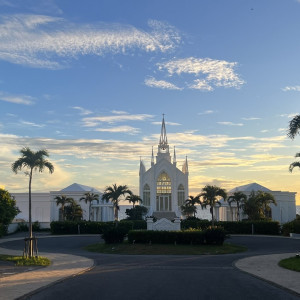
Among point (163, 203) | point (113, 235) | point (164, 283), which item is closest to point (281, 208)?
point (163, 203)

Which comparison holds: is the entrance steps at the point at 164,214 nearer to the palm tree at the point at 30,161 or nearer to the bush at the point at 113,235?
the bush at the point at 113,235

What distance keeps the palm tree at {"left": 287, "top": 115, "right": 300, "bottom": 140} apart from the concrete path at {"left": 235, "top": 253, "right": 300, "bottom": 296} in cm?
894

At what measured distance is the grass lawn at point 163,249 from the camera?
32406mm

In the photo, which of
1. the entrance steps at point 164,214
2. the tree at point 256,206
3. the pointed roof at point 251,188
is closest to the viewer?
the tree at point 256,206

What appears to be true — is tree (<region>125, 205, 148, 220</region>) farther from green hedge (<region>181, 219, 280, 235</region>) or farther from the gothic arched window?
green hedge (<region>181, 219, 280, 235</region>)

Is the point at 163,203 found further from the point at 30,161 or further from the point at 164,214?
the point at 30,161

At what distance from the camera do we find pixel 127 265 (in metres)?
24.6

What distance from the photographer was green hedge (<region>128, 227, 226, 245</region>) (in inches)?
1416

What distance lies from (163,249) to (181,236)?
368 centimetres

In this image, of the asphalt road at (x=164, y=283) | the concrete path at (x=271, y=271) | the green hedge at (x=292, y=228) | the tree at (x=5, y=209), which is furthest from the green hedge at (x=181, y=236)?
the green hedge at (x=292, y=228)

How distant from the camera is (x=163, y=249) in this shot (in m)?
33.7

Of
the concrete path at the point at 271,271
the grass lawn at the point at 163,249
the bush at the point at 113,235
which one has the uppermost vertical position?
the bush at the point at 113,235

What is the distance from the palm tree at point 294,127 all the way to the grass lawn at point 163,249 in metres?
11.7

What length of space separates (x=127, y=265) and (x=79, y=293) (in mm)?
9060
